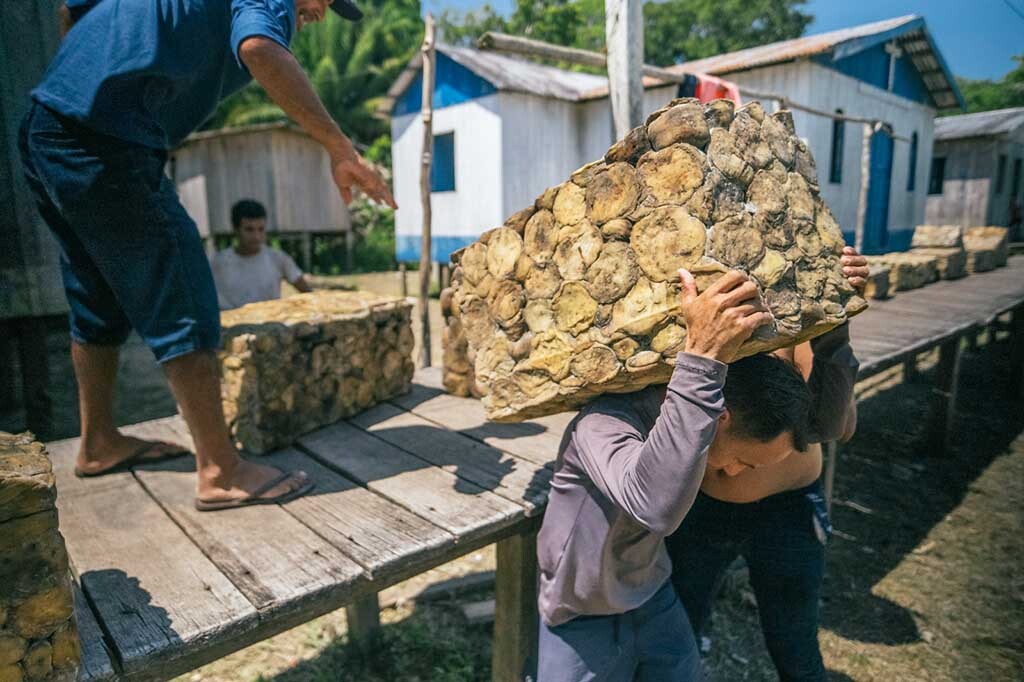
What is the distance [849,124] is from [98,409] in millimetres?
11142

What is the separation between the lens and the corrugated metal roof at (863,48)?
902 centimetres

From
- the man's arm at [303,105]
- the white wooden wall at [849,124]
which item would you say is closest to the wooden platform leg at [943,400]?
the white wooden wall at [849,124]

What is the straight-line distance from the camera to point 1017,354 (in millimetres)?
6602

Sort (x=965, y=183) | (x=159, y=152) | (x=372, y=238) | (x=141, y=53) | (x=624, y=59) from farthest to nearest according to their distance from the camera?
1. (x=372, y=238)
2. (x=965, y=183)
3. (x=624, y=59)
4. (x=159, y=152)
5. (x=141, y=53)

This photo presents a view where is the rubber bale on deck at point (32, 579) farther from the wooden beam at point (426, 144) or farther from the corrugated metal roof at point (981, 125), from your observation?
the corrugated metal roof at point (981, 125)

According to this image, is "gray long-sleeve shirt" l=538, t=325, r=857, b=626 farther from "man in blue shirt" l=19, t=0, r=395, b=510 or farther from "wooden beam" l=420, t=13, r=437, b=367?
"wooden beam" l=420, t=13, r=437, b=367

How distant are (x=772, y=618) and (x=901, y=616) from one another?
57.8 inches

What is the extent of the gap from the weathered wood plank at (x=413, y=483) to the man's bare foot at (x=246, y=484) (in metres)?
0.22

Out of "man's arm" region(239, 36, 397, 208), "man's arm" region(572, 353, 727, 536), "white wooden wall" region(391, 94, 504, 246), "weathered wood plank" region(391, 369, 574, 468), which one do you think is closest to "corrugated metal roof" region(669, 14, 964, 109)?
"white wooden wall" region(391, 94, 504, 246)

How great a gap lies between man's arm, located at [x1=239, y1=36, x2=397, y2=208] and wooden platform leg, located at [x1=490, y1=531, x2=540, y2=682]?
3.84ft

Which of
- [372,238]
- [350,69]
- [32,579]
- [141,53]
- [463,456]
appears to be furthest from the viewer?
[350,69]

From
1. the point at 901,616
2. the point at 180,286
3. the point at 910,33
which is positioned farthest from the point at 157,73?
the point at 910,33

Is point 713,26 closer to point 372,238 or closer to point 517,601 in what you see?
point 372,238

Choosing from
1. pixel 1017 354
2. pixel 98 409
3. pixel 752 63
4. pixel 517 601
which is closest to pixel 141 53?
pixel 98 409
